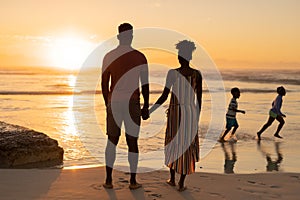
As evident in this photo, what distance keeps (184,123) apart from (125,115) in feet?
2.51

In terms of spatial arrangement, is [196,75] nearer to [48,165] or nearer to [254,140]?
[48,165]

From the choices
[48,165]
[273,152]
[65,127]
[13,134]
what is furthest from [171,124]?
[65,127]

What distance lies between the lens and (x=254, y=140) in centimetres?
1126

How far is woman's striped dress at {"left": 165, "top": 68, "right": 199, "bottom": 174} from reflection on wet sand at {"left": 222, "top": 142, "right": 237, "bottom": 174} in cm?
208

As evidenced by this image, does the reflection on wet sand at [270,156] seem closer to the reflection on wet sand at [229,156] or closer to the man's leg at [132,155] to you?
the reflection on wet sand at [229,156]

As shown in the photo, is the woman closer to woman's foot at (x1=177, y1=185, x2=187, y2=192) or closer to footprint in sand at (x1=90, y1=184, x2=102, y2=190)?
woman's foot at (x1=177, y1=185, x2=187, y2=192)

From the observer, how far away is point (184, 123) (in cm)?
578

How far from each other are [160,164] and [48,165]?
197 centimetres

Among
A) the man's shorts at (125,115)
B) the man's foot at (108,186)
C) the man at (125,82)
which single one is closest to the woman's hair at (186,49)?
the man at (125,82)

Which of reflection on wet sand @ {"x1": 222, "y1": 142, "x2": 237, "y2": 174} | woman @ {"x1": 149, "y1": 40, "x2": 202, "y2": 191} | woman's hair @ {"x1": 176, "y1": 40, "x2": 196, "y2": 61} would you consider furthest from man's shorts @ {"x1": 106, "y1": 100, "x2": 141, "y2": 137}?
reflection on wet sand @ {"x1": 222, "y1": 142, "x2": 237, "y2": 174}

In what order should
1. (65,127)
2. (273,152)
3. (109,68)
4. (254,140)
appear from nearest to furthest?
1. (109,68)
2. (273,152)
3. (254,140)
4. (65,127)

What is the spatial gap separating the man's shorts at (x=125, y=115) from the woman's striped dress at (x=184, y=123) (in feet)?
1.57

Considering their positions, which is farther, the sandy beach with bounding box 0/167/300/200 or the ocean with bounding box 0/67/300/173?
the ocean with bounding box 0/67/300/173

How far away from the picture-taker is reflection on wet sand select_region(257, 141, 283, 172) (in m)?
8.12
